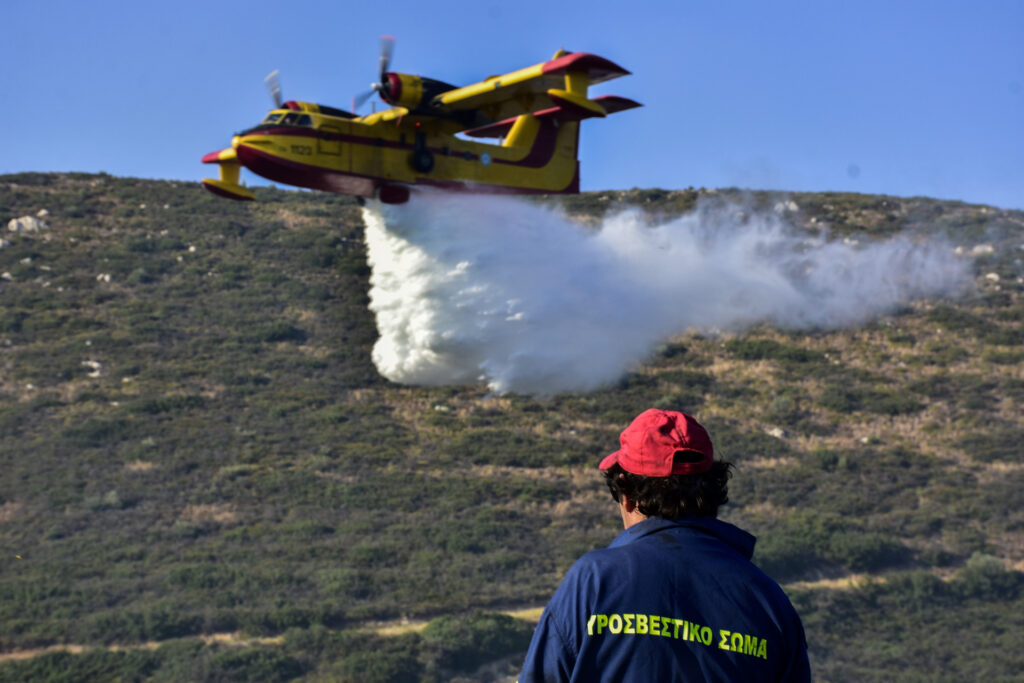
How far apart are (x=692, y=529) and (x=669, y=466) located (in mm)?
193

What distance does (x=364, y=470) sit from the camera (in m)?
39.0

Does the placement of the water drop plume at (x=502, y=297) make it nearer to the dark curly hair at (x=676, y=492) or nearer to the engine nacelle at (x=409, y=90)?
the engine nacelle at (x=409, y=90)

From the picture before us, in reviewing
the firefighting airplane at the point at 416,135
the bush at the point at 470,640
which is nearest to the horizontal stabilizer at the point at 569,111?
the firefighting airplane at the point at 416,135

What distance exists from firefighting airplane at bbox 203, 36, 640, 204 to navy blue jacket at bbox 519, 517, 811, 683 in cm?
1970

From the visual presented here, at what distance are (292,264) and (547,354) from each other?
34381mm

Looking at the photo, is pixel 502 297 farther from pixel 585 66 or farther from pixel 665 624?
pixel 665 624

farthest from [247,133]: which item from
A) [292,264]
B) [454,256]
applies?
[292,264]

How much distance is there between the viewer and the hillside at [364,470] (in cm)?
2739

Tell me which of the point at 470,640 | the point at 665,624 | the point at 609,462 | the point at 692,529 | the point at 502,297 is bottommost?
the point at 470,640

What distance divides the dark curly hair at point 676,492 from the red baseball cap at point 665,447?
3cm

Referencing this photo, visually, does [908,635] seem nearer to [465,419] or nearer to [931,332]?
[465,419]

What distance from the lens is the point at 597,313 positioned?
89.7 feet

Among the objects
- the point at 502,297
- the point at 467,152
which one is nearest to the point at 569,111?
the point at 467,152

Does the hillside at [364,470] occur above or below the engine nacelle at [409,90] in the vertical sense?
below
